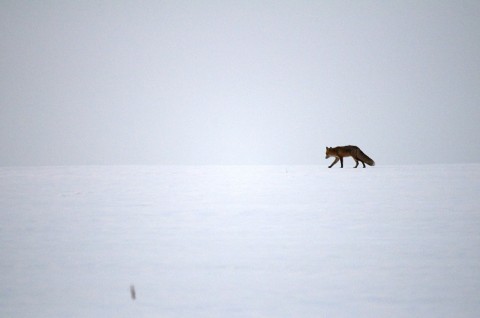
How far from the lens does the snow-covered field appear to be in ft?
8.80

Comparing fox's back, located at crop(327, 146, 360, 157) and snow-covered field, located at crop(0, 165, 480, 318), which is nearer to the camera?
snow-covered field, located at crop(0, 165, 480, 318)

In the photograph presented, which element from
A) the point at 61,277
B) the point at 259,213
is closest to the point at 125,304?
the point at 61,277

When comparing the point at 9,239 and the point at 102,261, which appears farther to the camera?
the point at 9,239

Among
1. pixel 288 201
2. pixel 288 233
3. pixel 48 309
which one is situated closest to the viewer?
pixel 48 309

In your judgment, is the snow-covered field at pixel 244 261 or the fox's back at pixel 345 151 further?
the fox's back at pixel 345 151

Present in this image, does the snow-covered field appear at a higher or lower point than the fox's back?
lower

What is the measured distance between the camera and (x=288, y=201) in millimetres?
7816

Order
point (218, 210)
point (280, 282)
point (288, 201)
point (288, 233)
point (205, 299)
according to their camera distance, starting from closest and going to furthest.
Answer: point (205, 299)
point (280, 282)
point (288, 233)
point (218, 210)
point (288, 201)

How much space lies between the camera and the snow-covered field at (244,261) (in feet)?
8.80

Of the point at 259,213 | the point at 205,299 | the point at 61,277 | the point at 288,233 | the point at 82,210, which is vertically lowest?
the point at 205,299

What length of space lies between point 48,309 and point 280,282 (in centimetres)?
161

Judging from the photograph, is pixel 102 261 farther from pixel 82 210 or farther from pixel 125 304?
pixel 82 210

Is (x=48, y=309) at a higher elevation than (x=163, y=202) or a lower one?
lower

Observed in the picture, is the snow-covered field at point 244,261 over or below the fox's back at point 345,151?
below
